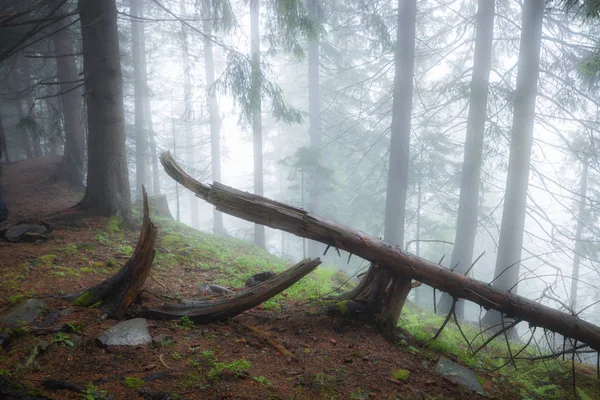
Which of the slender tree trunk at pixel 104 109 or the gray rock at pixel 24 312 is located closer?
the gray rock at pixel 24 312

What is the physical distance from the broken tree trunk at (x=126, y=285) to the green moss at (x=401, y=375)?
9.57ft

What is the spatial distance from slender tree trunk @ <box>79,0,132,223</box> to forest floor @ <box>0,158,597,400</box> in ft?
4.83

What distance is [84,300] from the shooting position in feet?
10.9

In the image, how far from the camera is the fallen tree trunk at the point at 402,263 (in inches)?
142

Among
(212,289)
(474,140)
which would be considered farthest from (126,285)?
(474,140)

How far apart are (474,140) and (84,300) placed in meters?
12.3

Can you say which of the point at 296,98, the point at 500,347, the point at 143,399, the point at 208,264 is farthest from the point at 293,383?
the point at 296,98

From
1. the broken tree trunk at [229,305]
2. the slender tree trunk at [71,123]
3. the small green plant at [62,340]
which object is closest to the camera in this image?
the small green plant at [62,340]

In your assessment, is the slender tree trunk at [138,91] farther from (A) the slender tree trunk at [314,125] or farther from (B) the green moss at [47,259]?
(B) the green moss at [47,259]

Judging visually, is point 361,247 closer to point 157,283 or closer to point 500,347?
point 157,283

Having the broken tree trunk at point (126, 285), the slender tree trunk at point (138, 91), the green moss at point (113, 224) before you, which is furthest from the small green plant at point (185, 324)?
the slender tree trunk at point (138, 91)

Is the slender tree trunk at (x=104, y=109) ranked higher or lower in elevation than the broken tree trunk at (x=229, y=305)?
higher

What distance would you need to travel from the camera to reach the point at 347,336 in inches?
146

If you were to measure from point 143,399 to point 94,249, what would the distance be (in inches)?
177
